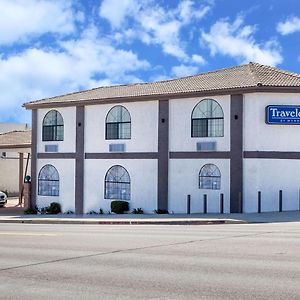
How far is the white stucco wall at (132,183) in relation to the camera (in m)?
31.0

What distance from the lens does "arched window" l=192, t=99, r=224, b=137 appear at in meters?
29.1

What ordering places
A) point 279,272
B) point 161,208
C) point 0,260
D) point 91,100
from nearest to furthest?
point 279,272 → point 0,260 → point 161,208 → point 91,100

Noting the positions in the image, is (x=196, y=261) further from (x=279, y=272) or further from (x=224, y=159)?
(x=224, y=159)

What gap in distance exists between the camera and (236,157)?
2825cm

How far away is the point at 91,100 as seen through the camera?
3319 centimetres

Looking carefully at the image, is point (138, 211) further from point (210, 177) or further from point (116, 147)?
point (210, 177)

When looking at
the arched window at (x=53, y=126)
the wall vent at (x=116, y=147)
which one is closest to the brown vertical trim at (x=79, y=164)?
the arched window at (x=53, y=126)

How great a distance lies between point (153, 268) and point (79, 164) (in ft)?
78.4

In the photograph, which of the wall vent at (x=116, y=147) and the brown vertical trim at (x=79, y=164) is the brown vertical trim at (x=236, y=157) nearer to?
the wall vent at (x=116, y=147)

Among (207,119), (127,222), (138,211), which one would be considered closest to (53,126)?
(138,211)

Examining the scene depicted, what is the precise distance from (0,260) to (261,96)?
18.8 metres

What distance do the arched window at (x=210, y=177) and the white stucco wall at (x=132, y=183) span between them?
2.81 metres

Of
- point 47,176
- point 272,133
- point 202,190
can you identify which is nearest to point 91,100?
point 47,176

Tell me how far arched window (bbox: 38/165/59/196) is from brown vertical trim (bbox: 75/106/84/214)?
1.71m
